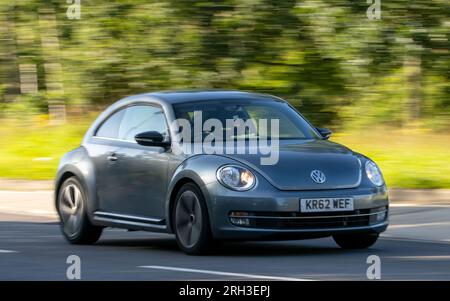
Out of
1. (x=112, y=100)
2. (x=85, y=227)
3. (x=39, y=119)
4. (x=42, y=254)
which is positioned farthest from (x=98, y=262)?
(x=39, y=119)

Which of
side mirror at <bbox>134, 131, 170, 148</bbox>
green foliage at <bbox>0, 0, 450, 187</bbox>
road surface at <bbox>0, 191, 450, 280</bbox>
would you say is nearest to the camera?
road surface at <bbox>0, 191, 450, 280</bbox>

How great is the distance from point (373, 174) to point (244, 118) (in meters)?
1.34

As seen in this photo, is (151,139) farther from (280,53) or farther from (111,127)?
(280,53)

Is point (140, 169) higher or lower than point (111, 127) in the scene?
lower

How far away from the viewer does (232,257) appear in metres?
10.8

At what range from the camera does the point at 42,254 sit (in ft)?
37.8

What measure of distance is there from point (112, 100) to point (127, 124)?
11306 millimetres

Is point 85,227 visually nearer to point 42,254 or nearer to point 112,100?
point 42,254

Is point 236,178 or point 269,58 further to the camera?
point 269,58

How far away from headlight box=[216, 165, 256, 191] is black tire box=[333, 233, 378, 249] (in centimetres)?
130

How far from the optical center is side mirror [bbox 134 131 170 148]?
37.2 ft

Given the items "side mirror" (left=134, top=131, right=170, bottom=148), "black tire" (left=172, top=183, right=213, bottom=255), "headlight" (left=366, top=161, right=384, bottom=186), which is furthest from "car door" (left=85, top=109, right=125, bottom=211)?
"headlight" (left=366, top=161, right=384, bottom=186)

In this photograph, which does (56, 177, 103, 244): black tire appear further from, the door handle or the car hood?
the car hood

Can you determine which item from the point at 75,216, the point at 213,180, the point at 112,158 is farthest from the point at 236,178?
the point at 75,216
